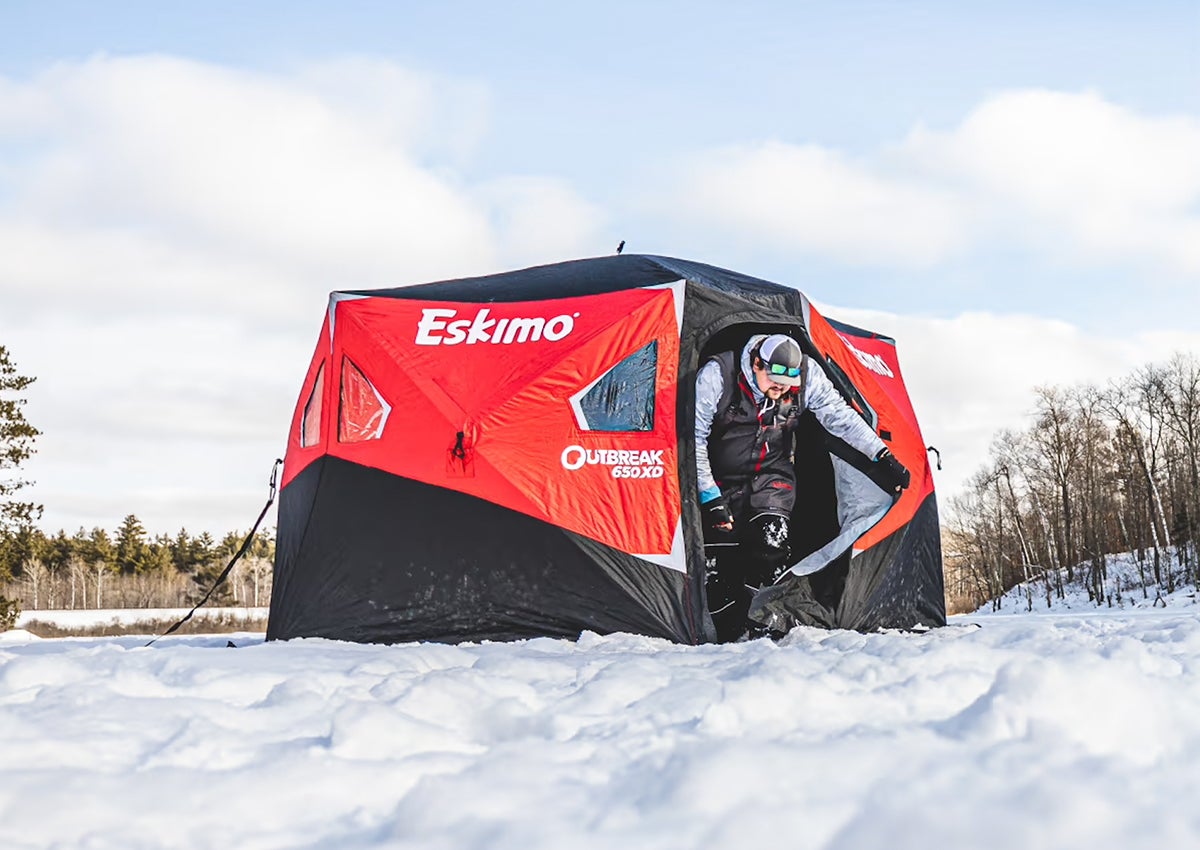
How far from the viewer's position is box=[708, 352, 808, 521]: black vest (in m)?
7.10

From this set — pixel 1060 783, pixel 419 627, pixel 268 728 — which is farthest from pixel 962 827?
pixel 419 627

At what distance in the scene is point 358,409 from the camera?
649 centimetres

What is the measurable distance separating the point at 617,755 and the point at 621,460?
3.52 meters

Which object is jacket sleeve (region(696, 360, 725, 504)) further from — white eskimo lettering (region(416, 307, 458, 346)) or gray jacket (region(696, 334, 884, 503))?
white eskimo lettering (region(416, 307, 458, 346))

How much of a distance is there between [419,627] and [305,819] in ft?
11.8

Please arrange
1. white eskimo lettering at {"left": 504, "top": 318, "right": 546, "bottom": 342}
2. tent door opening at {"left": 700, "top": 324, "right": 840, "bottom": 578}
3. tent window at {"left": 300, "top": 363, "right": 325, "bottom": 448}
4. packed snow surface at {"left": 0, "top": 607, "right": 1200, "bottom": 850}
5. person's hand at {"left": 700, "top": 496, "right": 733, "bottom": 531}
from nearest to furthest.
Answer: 1. packed snow surface at {"left": 0, "top": 607, "right": 1200, "bottom": 850}
2. white eskimo lettering at {"left": 504, "top": 318, "right": 546, "bottom": 342}
3. person's hand at {"left": 700, "top": 496, "right": 733, "bottom": 531}
4. tent window at {"left": 300, "top": 363, "right": 325, "bottom": 448}
5. tent door opening at {"left": 700, "top": 324, "right": 840, "bottom": 578}

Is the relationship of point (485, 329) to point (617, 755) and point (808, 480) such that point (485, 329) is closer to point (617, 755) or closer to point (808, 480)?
point (808, 480)

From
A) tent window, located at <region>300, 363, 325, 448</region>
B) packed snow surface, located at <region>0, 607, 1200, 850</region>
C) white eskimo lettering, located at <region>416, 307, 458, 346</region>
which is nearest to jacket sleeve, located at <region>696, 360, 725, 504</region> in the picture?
white eskimo lettering, located at <region>416, 307, 458, 346</region>

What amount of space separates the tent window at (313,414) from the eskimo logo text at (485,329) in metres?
0.84

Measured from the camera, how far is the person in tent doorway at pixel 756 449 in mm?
6974

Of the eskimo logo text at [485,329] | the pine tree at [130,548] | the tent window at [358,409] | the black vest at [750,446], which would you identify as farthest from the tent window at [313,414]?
the pine tree at [130,548]

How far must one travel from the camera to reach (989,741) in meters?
2.76

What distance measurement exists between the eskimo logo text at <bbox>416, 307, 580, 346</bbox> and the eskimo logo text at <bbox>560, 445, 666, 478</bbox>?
73 cm

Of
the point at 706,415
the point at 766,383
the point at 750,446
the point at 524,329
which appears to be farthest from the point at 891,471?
the point at 524,329
